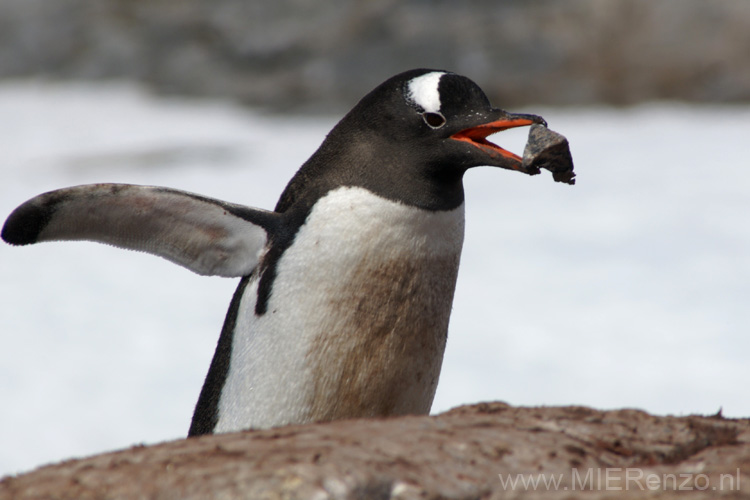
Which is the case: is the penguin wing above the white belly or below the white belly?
above

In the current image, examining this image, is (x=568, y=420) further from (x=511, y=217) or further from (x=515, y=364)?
(x=511, y=217)

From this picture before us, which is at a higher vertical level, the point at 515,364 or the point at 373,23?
the point at 373,23

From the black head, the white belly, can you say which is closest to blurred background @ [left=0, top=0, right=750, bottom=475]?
the white belly

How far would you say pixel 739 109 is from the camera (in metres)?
10.2

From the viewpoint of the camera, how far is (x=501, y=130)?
2.09m

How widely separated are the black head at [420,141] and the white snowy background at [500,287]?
4.84 feet

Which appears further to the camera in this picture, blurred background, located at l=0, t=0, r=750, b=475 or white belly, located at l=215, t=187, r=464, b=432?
blurred background, located at l=0, t=0, r=750, b=475

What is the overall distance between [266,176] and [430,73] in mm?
6787

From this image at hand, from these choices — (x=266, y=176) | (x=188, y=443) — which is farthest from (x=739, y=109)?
(x=188, y=443)

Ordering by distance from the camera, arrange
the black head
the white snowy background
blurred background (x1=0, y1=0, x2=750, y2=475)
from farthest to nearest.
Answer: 1. blurred background (x1=0, y1=0, x2=750, y2=475)
2. the white snowy background
3. the black head

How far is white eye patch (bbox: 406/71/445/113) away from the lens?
2209 mm

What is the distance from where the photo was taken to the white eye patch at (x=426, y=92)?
7.25 feet

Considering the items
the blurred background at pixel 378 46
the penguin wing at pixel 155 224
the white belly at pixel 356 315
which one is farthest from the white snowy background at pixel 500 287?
the penguin wing at pixel 155 224

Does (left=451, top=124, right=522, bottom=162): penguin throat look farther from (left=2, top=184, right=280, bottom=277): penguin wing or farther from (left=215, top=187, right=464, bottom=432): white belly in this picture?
(left=2, top=184, right=280, bottom=277): penguin wing
